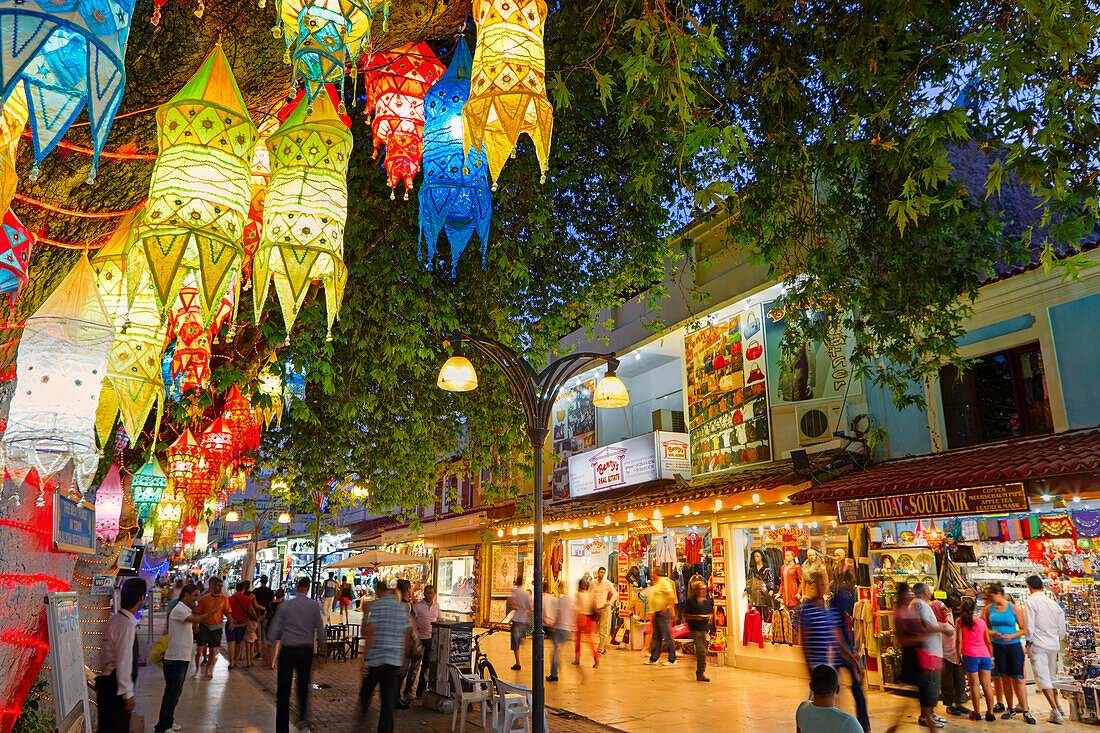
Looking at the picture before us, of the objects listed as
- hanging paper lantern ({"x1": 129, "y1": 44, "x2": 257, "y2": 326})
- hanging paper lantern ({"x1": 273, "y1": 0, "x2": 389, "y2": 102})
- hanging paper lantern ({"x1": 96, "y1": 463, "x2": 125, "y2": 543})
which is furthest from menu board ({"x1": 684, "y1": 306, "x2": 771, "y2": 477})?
hanging paper lantern ({"x1": 129, "y1": 44, "x2": 257, "y2": 326})

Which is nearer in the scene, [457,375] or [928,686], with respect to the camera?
[928,686]

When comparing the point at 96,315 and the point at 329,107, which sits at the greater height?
the point at 329,107

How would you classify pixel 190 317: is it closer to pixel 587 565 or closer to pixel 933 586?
pixel 933 586

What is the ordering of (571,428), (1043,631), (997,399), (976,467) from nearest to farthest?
(1043,631) < (976,467) < (997,399) < (571,428)

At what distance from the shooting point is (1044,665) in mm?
9062

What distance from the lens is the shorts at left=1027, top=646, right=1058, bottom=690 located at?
895cm

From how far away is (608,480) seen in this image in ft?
61.8

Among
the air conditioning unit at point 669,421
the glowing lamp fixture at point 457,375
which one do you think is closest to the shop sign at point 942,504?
the glowing lamp fixture at point 457,375

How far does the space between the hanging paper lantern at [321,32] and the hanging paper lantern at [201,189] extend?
368 mm

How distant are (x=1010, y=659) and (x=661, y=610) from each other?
21.5 ft

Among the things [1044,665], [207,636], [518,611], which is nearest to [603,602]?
[518,611]

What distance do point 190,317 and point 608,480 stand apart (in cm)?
1445

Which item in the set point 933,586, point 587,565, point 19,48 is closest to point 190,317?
point 19,48

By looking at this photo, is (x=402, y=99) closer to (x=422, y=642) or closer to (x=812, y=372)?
(x=422, y=642)
